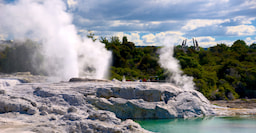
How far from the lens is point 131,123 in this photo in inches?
499

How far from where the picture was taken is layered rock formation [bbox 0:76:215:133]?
40.6ft

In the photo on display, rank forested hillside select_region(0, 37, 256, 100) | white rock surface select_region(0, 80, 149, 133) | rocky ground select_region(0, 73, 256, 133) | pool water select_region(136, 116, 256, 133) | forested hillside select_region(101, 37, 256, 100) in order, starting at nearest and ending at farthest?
white rock surface select_region(0, 80, 149, 133) → rocky ground select_region(0, 73, 256, 133) → pool water select_region(136, 116, 256, 133) → forested hillside select_region(101, 37, 256, 100) → forested hillside select_region(0, 37, 256, 100)

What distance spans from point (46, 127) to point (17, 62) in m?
23.1

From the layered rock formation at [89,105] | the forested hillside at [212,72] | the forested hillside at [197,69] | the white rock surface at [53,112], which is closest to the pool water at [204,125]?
the layered rock formation at [89,105]

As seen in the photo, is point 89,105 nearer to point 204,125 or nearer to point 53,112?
point 53,112

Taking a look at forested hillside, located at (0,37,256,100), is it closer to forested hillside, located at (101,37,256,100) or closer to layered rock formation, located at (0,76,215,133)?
forested hillside, located at (101,37,256,100)

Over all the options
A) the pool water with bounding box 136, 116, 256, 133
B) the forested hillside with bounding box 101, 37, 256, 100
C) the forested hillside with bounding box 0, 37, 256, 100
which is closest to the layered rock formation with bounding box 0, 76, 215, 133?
the pool water with bounding box 136, 116, 256, 133

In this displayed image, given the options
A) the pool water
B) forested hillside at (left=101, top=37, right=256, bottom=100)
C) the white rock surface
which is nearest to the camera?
the white rock surface

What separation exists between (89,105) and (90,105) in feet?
0.17

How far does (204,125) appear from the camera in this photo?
53.3 feet

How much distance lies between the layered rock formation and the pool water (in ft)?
3.32

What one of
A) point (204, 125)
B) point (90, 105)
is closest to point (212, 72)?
point (204, 125)

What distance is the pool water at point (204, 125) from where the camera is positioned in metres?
14.9

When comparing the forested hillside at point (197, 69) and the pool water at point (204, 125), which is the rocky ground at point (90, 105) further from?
the forested hillside at point (197, 69)
